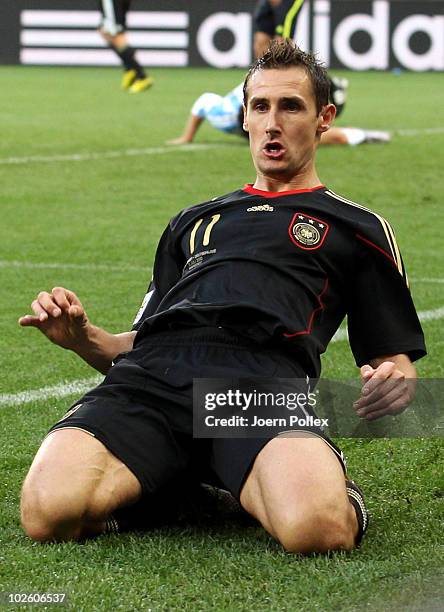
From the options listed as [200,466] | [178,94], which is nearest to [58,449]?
[200,466]

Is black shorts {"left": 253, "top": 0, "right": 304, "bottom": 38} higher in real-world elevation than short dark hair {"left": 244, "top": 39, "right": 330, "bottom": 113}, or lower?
lower

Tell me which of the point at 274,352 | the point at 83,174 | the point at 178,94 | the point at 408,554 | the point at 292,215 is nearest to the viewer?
the point at 408,554

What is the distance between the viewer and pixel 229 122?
42.1 ft

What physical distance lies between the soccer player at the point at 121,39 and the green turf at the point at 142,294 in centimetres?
24

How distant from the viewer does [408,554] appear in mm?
3379

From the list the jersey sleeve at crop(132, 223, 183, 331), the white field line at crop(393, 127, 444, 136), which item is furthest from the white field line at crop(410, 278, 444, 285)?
the white field line at crop(393, 127, 444, 136)

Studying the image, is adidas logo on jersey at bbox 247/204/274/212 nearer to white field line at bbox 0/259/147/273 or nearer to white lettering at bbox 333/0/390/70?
white field line at bbox 0/259/147/273

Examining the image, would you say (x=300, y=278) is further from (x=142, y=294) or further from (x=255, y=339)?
(x=142, y=294)

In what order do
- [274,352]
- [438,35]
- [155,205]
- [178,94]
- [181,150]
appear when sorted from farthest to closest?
1. [438,35]
2. [178,94]
3. [181,150]
4. [155,205]
5. [274,352]

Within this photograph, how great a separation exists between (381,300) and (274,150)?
51cm

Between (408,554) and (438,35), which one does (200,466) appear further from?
(438,35)

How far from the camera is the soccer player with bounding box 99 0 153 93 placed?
1891 centimetres

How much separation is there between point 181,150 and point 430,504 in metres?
9.25

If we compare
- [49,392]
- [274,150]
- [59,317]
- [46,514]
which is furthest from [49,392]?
[46,514]
